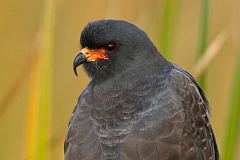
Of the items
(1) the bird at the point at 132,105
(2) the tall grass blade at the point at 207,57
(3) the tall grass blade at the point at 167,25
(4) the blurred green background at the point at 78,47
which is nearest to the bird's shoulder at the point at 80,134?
(1) the bird at the point at 132,105

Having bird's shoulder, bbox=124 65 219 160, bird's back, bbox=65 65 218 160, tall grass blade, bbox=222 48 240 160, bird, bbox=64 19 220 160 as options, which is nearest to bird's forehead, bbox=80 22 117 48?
bird, bbox=64 19 220 160

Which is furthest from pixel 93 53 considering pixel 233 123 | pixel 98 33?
pixel 233 123

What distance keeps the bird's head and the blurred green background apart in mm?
122

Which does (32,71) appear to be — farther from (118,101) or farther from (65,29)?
(65,29)

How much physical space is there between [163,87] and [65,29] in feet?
7.52

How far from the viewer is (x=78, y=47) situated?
264 inches

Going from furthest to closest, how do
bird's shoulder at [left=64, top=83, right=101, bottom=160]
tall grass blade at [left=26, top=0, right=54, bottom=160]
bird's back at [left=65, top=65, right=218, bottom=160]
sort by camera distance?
bird's shoulder at [left=64, top=83, right=101, bottom=160] → bird's back at [left=65, top=65, right=218, bottom=160] → tall grass blade at [left=26, top=0, right=54, bottom=160]

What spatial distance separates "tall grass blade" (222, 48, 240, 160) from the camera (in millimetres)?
4395

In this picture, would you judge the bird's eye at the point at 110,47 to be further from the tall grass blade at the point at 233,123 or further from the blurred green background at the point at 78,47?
the tall grass blade at the point at 233,123

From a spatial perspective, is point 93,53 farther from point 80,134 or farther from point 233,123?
point 233,123

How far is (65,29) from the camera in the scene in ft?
22.4

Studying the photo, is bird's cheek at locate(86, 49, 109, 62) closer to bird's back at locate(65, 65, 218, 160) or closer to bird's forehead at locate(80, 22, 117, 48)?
bird's forehead at locate(80, 22, 117, 48)

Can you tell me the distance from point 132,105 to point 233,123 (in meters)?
0.59

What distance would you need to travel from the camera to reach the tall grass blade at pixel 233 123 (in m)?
4.39
